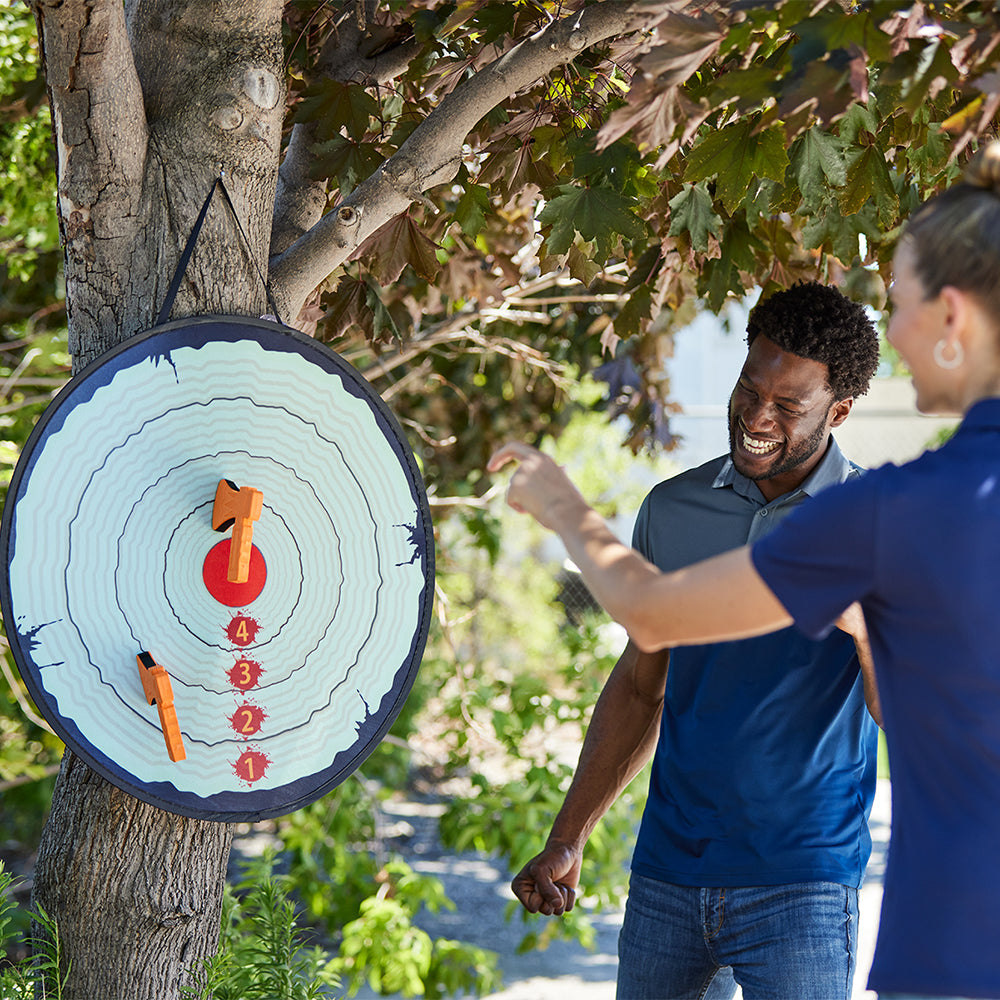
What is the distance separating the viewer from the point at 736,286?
8.04ft

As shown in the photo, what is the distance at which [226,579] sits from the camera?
5.74 feet

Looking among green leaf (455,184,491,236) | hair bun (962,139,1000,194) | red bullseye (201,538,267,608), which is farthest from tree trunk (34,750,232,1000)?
hair bun (962,139,1000,194)

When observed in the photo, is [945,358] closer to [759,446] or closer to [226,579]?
[759,446]

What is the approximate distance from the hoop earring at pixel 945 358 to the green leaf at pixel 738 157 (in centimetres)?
69

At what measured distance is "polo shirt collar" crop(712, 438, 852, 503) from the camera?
2006 millimetres

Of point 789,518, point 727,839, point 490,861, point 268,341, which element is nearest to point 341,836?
point 490,861

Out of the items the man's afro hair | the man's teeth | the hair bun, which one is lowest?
the man's teeth

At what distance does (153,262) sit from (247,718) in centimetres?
71

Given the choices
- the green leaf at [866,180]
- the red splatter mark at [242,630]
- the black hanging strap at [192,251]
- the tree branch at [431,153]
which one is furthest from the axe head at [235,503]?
the green leaf at [866,180]

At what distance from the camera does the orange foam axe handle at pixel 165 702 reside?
1.63 metres

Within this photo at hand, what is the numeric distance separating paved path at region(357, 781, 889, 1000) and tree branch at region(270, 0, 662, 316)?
2298 millimetres

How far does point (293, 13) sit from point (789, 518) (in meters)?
1.56

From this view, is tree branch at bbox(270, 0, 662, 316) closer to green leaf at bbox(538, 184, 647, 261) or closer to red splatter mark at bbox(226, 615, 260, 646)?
green leaf at bbox(538, 184, 647, 261)

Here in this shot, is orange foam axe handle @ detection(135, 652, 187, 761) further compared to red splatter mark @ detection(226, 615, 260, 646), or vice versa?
red splatter mark @ detection(226, 615, 260, 646)
